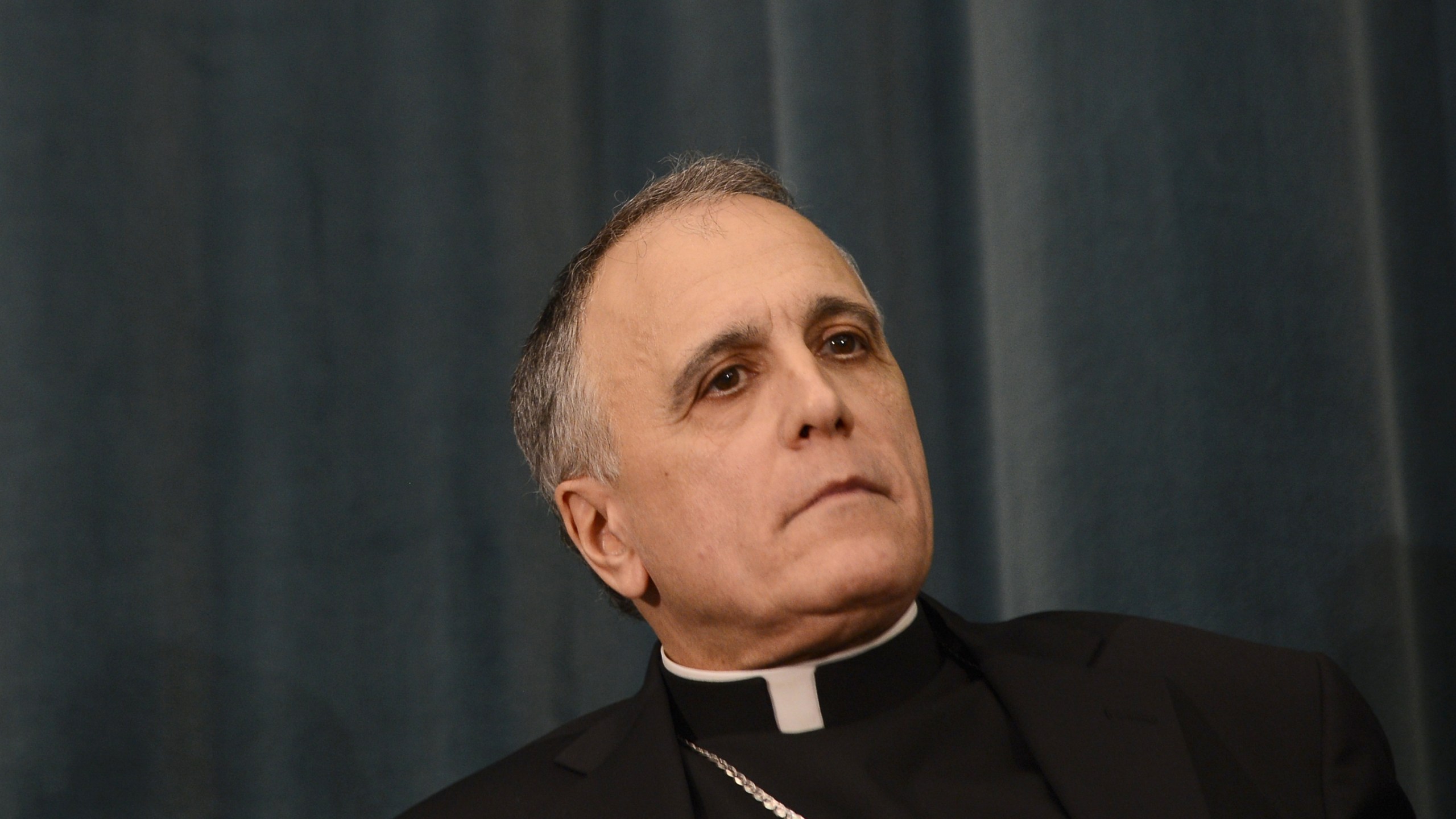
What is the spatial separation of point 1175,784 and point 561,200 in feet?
4.31

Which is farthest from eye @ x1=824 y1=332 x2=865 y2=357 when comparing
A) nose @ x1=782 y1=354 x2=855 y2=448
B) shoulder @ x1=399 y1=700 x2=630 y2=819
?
shoulder @ x1=399 y1=700 x2=630 y2=819

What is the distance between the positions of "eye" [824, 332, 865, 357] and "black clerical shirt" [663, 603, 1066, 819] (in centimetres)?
33

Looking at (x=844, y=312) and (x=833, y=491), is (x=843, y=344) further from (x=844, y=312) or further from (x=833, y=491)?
(x=833, y=491)

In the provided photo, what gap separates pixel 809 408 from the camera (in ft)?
4.23

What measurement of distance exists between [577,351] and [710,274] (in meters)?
0.22

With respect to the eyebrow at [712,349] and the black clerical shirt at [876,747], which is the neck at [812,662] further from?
the eyebrow at [712,349]

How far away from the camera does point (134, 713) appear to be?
1646mm

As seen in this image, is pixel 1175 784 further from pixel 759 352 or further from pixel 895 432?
pixel 759 352

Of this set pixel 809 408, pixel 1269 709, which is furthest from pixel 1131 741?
pixel 809 408

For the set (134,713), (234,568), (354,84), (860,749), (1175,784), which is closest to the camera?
(1175,784)

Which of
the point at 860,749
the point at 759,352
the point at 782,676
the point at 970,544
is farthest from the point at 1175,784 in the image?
the point at 970,544

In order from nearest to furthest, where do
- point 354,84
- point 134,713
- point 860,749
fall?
point 860,749
point 134,713
point 354,84

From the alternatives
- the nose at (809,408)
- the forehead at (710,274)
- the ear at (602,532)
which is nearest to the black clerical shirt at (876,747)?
the ear at (602,532)

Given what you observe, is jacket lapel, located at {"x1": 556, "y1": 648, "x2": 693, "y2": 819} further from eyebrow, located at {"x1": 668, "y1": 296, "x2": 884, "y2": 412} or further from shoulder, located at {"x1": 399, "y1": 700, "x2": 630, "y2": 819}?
eyebrow, located at {"x1": 668, "y1": 296, "x2": 884, "y2": 412}
